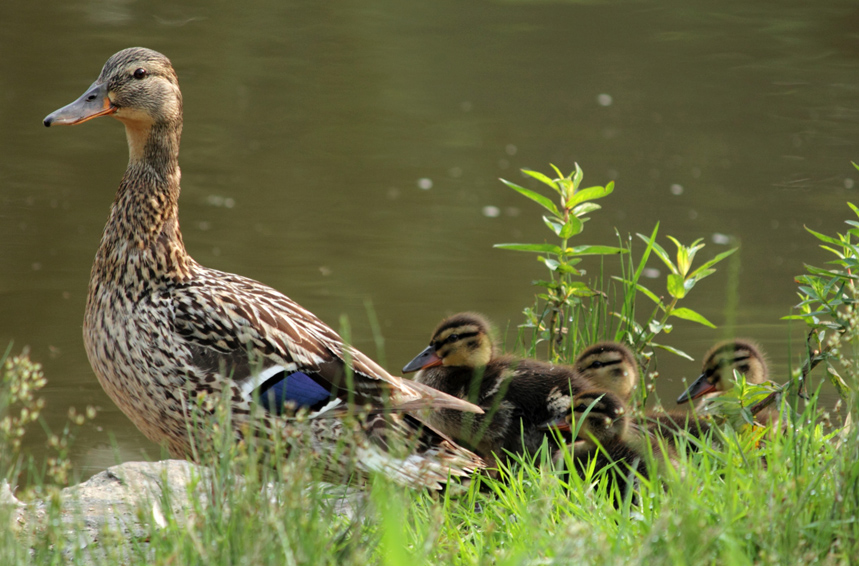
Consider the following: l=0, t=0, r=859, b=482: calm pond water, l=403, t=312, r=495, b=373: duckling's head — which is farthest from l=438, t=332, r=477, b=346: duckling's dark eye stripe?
l=0, t=0, r=859, b=482: calm pond water

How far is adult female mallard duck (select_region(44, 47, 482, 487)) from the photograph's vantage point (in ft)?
11.3

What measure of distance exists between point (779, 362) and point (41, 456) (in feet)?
12.6

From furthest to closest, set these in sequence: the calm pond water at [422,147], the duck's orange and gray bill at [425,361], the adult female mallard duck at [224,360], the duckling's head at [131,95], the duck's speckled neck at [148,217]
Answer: the calm pond water at [422,147]
the duck's orange and gray bill at [425,361]
the duckling's head at [131,95]
the duck's speckled neck at [148,217]
the adult female mallard duck at [224,360]

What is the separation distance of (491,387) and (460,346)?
0.91 feet

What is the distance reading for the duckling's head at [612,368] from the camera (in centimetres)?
409

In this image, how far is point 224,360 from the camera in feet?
11.5

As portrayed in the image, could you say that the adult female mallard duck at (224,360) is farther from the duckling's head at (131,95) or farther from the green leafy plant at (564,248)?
the green leafy plant at (564,248)

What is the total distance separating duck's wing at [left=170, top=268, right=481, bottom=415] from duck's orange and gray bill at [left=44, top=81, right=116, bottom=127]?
0.81 metres

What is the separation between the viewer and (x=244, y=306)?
365cm

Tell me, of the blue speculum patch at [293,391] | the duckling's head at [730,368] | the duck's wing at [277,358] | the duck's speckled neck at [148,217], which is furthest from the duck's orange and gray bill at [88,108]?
the duckling's head at [730,368]

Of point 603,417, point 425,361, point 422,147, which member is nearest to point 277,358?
point 425,361

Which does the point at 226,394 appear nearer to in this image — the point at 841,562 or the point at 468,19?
the point at 841,562

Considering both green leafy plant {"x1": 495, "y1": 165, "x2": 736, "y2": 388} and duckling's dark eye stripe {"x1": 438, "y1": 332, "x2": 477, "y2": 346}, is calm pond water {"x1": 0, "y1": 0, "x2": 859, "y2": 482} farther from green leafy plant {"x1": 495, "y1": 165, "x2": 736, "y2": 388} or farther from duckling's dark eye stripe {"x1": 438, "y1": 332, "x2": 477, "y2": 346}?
duckling's dark eye stripe {"x1": 438, "y1": 332, "x2": 477, "y2": 346}

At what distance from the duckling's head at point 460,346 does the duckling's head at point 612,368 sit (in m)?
0.40
